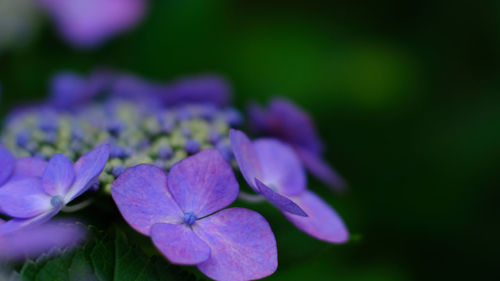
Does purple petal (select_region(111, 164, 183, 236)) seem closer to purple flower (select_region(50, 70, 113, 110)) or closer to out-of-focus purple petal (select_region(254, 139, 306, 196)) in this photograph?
out-of-focus purple petal (select_region(254, 139, 306, 196))

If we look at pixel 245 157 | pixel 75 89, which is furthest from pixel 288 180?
pixel 75 89

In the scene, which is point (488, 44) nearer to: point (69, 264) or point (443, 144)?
point (443, 144)

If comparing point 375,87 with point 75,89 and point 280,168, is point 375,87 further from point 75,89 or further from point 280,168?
point 280,168

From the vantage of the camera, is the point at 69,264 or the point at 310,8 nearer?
the point at 69,264

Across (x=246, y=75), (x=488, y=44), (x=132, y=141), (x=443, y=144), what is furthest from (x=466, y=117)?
(x=132, y=141)

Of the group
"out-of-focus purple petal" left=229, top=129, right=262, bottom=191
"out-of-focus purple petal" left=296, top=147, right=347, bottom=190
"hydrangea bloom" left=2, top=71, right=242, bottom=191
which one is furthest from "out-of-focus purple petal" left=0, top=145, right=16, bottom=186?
"out-of-focus purple petal" left=296, top=147, right=347, bottom=190
